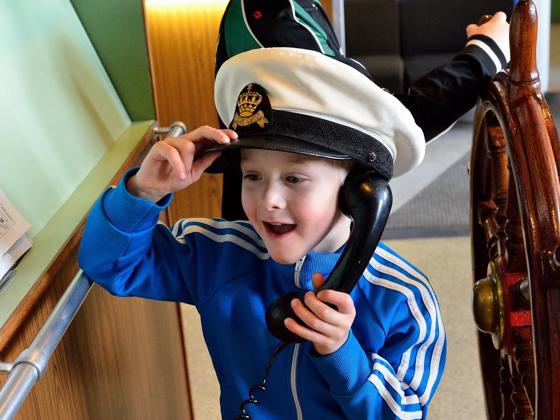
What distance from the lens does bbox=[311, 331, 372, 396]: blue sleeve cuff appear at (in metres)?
0.92

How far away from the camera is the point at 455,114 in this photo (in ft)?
4.24

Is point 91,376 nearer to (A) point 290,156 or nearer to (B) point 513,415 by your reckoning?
(A) point 290,156

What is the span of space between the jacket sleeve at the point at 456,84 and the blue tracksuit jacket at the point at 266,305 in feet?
1.07

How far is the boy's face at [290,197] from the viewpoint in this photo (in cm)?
91

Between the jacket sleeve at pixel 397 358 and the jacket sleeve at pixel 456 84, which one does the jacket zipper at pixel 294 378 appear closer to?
the jacket sleeve at pixel 397 358

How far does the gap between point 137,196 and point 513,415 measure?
564 mm

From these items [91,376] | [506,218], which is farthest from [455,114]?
[91,376]

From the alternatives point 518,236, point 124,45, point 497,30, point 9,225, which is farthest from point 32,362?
point 497,30

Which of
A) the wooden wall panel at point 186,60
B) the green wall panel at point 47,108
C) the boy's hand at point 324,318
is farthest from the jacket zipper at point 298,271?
the wooden wall panel at point 186,60

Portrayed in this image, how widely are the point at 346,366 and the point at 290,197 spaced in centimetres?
21

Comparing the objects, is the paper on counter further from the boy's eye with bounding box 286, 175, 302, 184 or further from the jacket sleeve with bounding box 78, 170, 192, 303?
the boy's eye with bounding box 286, 175, 302, 184

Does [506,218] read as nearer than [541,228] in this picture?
No

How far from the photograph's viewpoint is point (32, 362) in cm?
72

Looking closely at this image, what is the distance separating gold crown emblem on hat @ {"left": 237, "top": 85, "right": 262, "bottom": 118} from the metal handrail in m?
0.29
